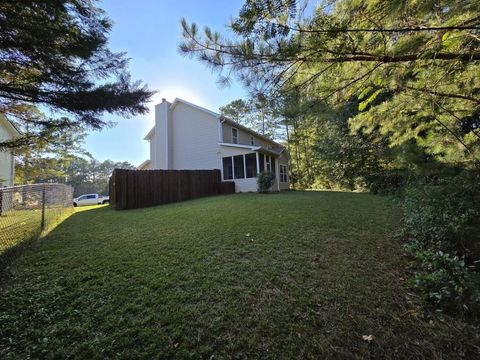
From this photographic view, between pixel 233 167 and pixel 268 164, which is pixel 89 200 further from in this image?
pixel 268 164

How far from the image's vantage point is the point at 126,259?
3.58 m

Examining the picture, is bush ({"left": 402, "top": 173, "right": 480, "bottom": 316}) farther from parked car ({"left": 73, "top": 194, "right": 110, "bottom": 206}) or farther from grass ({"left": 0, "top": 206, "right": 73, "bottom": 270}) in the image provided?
parked car ({"left": 73, "top": 194, "right": 110, "bottom": 206})

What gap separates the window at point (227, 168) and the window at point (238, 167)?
0.27 m

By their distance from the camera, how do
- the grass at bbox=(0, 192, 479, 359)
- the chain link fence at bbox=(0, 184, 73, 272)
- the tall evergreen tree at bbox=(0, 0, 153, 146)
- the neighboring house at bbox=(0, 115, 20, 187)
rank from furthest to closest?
the neighboring house at bbox=(0, 115, 20, 187), the chain link fence at bbox=(0, 184, 73, 272), the tall evergreen tree at bbox=(0, 0, 153, 146), the grass at bbox=(0, 192, 479, 359)

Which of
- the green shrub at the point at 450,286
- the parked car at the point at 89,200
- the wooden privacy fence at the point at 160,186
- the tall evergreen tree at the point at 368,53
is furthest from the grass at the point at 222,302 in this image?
the parked car at the point at 89,200

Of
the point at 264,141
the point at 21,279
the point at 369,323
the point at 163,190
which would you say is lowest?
the point at 369,323

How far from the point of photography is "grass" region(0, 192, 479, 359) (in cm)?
192

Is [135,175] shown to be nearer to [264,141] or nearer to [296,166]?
[264,141]

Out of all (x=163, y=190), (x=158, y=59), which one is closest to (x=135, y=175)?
(x=163, y=190)

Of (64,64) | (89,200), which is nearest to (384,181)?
(64,64)

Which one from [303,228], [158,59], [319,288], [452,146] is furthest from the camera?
[158,59]

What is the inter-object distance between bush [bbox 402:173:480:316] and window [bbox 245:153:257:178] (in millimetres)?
9216

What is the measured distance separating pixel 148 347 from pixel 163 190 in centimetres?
963

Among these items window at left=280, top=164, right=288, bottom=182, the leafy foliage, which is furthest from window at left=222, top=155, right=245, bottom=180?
the leafy foliage
